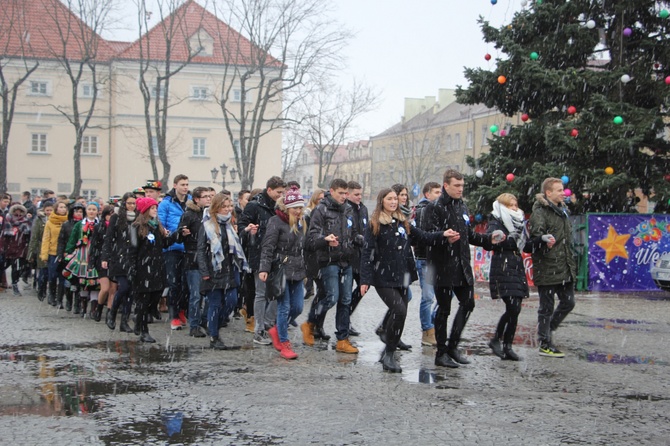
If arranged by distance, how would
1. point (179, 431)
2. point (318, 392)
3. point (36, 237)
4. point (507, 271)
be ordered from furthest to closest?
point (36, 237)
point (507, 271)
point (318, 392)
point (179, 431)

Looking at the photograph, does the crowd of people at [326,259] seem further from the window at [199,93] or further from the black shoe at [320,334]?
the window at [199,93]

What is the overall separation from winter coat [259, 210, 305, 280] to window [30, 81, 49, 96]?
51725 mm

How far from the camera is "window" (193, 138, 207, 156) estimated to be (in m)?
58.7

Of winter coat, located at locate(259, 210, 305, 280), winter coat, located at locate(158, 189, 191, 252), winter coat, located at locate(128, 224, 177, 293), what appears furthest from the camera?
winter coat, located at locate(158, 189, 191, 252)

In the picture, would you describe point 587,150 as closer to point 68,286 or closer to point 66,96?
point 68,286

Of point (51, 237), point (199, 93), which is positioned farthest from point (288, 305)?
point (199, 93)

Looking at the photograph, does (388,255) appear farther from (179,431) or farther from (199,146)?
(199,146)

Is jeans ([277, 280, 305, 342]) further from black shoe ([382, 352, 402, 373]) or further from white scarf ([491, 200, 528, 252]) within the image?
white scarf ([491, 200, 528, 252])

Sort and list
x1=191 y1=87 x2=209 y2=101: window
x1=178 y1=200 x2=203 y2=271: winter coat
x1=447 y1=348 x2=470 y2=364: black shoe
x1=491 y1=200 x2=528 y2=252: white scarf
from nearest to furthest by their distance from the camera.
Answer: x1=447 y1=348 x2=470 y2=364: black shoe < x1=491 y1=200 x2=528 y2=252: white scarf < x1=178 y1=200 x2=203 y2=271: winter coat < x1=191 y1=87 x2=209 y2=101: window

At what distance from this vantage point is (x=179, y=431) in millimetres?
6078

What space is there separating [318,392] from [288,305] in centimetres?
222

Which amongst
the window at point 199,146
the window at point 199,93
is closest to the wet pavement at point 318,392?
the window at point 199,146

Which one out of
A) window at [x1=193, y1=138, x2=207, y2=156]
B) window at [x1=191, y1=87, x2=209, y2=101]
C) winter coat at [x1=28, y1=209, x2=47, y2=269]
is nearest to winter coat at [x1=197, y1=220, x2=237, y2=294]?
winter coat at [x1=28, y1=209, x2=47, y2=269]

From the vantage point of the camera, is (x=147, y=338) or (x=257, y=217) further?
(x=257, y=217)
